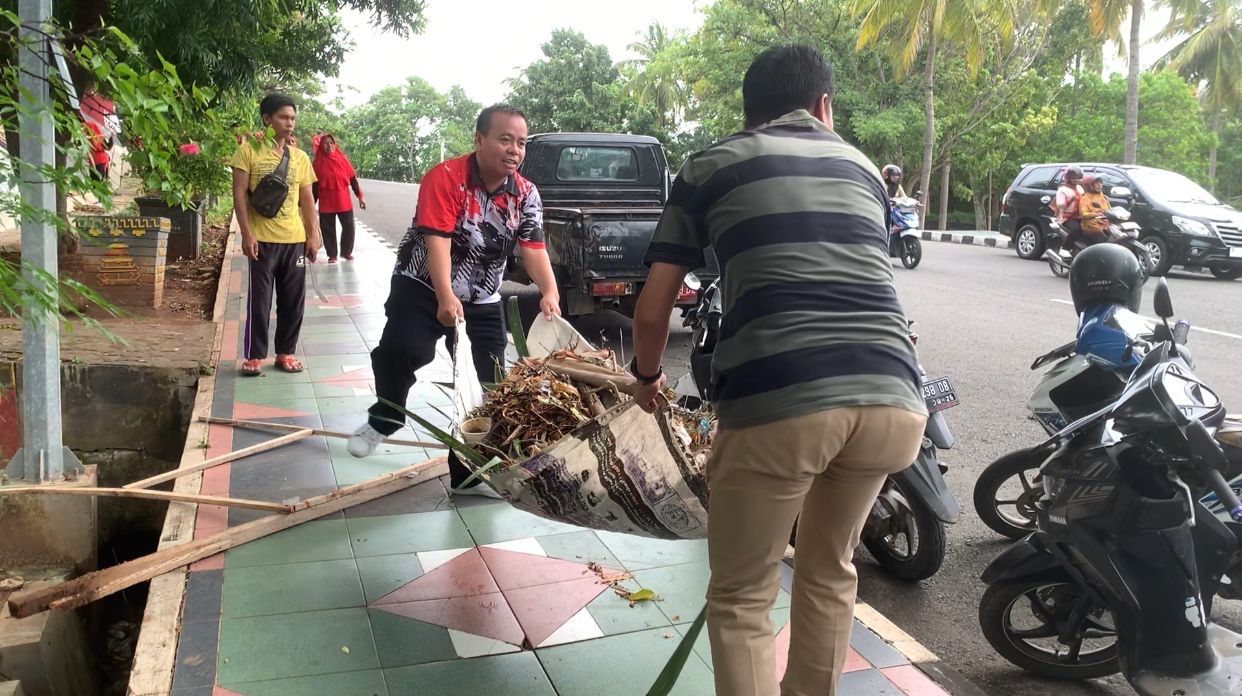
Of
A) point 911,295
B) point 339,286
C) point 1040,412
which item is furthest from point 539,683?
point 911,295

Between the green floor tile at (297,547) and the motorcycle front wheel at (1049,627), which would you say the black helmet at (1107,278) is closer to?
the motorcycle front wheel at (1049,627)

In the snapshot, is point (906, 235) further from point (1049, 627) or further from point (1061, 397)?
point (1049, 627)

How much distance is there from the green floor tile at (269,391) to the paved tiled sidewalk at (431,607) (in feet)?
3.77

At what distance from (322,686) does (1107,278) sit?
313 cm

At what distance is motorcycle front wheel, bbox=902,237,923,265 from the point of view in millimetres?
14328

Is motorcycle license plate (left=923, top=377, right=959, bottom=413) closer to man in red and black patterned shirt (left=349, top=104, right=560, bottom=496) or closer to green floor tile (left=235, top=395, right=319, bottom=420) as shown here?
man in red and black patterned shirt (left=349, top=104, right=560, bottom=496)

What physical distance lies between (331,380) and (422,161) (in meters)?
55.8

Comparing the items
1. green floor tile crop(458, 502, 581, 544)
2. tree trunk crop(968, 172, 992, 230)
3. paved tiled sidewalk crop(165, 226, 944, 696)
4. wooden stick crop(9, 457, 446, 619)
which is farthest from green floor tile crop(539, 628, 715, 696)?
tree trunk crop(968, 172, 992, 230)

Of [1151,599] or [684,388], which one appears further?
[684,388]

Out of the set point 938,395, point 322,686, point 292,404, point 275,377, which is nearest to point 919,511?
point 938,395

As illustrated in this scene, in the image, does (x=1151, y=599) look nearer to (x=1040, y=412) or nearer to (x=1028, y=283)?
(x=1040, y=412)

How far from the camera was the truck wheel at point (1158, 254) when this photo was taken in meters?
13.7

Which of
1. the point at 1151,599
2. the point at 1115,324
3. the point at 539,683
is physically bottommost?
the point at 539,683

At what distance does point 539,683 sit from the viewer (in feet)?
9.55
